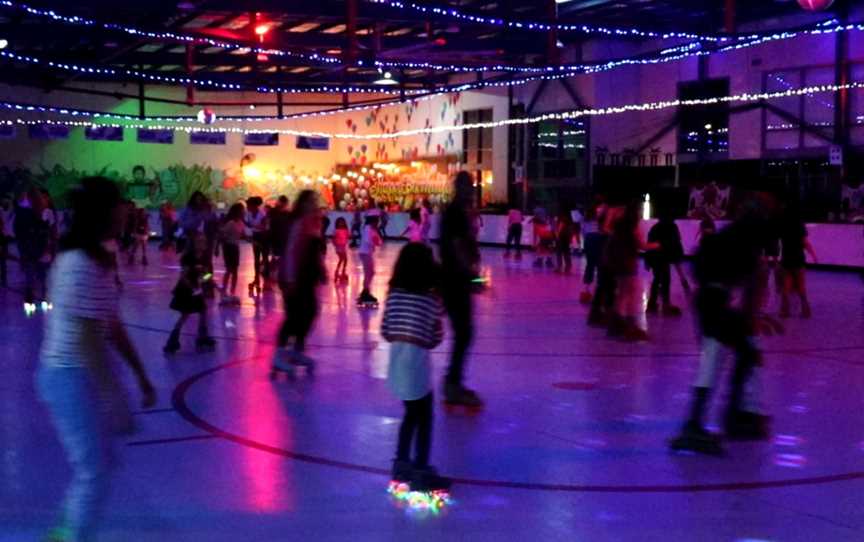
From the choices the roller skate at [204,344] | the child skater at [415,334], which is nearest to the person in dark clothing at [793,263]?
the roller skate at [204,344]

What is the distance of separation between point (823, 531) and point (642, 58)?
1737cm

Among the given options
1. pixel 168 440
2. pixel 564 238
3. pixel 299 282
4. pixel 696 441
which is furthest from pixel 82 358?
pixel 564 238

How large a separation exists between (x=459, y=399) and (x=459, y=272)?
943 mm

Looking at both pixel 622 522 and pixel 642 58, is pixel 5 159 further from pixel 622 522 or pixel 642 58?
pixel 622 522

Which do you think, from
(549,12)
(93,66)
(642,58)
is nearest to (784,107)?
(642,58)

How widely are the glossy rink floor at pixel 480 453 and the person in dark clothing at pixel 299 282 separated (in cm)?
38

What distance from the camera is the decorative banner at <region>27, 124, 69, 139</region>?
39.8 metres

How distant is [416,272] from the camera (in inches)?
226

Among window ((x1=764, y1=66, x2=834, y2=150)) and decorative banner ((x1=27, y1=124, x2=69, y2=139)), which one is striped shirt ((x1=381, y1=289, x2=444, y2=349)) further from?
decorative banner ((x1=27, y1=124, x2=69, y2=139))

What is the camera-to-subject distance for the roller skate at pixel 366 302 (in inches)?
633

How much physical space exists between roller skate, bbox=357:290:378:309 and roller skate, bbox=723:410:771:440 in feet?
30.1

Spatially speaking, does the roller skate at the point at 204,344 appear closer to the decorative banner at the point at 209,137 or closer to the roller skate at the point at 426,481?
the roller skate at the point at 426,481

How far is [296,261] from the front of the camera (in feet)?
32.4

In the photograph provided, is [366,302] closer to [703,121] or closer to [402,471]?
[402,471]
